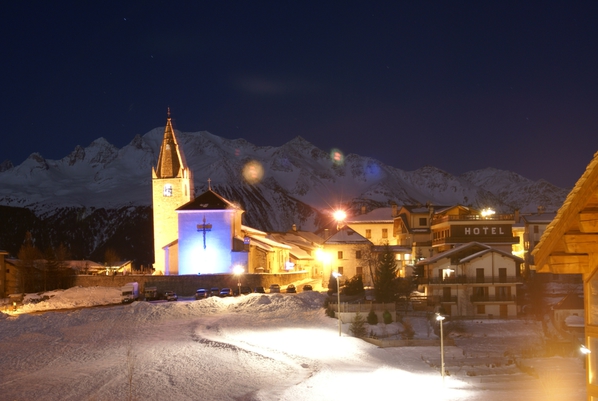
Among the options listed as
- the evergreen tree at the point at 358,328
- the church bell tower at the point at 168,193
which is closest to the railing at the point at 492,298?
the evergreen tree at the point at 358,328

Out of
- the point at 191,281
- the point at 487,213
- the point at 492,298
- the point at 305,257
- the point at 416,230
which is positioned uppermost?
the point at 487,213

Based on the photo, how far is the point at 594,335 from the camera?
800 centimetres

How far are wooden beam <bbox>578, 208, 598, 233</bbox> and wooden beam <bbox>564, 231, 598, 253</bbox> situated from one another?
0.48 ft

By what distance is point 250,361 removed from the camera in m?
30.8

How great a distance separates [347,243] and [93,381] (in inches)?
1786

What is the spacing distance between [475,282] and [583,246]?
4877cm

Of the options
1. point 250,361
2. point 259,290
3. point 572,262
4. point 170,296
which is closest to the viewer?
point 572,262

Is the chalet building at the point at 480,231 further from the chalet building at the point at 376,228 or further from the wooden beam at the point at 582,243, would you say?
the wooden beam at the point at 582,243

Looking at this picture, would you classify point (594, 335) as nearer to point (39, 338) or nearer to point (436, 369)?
point (436, 369)

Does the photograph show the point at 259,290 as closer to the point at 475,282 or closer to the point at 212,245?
the point at 212,245

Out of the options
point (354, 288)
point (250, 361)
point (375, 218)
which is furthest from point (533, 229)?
point (250, 361)

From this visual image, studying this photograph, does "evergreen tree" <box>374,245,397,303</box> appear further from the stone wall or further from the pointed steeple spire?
the pointed steeple spire

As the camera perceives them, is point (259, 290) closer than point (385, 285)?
No

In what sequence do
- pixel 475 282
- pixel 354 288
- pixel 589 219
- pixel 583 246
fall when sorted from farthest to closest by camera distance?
pixel 354 288 → pixel 475 282 → pixel 583 246 → pixel 589 219
